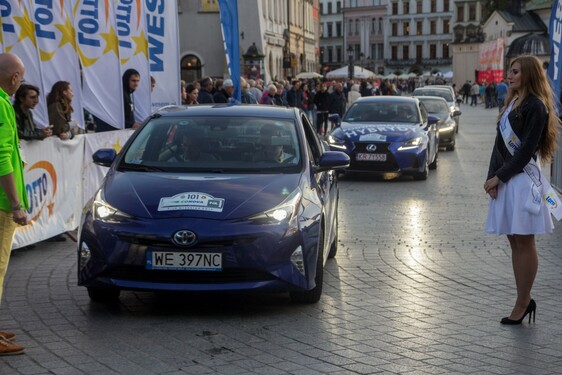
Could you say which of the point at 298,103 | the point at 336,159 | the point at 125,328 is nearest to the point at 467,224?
the point at 336,159

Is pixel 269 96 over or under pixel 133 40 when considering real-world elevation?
under

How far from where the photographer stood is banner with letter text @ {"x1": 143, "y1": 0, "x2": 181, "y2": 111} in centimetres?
1590

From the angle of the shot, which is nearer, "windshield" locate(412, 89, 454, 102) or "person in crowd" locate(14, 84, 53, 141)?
"person in crowd" locate(14, 84, 53, 141)

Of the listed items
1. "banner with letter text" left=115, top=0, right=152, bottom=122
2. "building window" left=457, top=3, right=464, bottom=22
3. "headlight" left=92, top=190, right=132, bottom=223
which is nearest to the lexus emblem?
"headlight" left=92, top=190, right=132, bottom=223

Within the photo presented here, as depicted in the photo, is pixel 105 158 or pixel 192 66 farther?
pixel 192 66

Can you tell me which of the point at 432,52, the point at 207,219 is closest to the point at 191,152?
the point at 207,219

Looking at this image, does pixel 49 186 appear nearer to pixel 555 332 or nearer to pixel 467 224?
pixel 467 224

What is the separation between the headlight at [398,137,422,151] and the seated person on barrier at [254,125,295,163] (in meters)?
9.34

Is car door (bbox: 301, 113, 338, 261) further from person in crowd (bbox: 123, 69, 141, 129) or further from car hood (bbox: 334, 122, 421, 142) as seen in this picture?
car hood (bbox: 334, 122, 421, 142)

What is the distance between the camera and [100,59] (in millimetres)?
13375

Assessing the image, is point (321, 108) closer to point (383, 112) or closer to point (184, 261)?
point (383, 112)

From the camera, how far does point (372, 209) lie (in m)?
13.7

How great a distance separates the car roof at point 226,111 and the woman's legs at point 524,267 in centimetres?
264

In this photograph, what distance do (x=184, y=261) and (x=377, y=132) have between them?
11.3m
